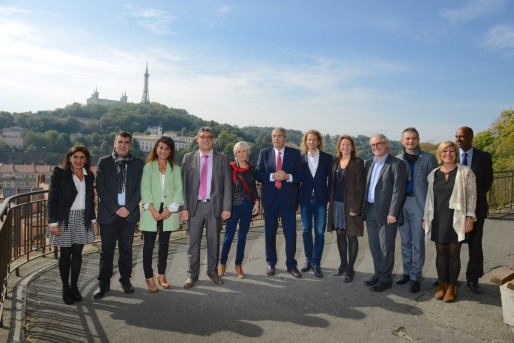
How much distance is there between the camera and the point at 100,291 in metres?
3.94

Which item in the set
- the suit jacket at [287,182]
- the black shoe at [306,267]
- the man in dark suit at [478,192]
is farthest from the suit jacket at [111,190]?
the man in dark suit at [478,192]

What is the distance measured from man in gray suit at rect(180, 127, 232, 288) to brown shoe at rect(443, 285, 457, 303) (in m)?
2.41

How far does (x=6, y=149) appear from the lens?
371ft

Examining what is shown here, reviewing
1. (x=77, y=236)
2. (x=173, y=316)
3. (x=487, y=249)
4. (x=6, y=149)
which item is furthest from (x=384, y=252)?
(x=6, y=149)

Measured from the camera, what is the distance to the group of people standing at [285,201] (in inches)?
153

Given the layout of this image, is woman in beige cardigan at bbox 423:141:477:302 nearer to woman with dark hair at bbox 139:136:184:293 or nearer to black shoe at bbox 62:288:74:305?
woman with dark hair at bbox 139:136:184:293

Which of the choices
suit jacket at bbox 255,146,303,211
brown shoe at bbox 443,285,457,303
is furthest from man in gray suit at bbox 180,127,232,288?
brown shoe at bbox 443,285,457,303

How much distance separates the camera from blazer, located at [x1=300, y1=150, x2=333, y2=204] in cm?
475

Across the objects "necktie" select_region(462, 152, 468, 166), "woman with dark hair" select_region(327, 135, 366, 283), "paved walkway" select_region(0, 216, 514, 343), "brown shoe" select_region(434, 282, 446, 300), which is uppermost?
"necktie" select_region(462, 152, 468, 166)

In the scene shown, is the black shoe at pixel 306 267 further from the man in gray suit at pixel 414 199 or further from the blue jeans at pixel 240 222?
the man in gray suit at pixel 414 199

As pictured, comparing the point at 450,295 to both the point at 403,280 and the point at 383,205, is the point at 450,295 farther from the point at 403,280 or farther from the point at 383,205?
the point at 383,205

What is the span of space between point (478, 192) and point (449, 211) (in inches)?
23.4

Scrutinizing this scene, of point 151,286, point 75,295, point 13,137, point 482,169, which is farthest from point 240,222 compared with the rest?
point 13,137

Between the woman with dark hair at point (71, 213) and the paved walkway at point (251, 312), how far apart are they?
0.31 metres
